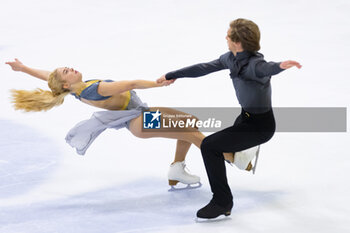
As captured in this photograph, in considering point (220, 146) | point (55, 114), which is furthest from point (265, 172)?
point (55, 114)

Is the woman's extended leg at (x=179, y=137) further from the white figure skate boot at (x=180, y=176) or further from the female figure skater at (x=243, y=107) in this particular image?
the female figure skater at (x=243, y=107)

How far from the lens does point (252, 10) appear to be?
10383 mm

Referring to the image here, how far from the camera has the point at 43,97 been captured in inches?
172

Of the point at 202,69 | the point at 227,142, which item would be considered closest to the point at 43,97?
the point at 202,69

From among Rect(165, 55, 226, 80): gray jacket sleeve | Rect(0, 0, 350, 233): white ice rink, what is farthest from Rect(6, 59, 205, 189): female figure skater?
Rect(0, 0, 350, 233): white ice rink

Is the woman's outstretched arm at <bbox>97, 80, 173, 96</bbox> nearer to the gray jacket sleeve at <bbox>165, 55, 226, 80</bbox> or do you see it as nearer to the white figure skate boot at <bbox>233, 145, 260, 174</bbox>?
the gray jacket sleeve at <bbox>165, 55, 226, 80</bbox>

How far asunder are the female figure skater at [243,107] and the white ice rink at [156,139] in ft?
0.88

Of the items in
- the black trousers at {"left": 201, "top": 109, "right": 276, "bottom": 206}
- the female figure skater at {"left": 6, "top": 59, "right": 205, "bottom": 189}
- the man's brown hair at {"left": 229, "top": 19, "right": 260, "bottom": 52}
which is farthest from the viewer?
the female figure skater at {"left": 6, "top": 59, "right": 205, "bottom": 189}

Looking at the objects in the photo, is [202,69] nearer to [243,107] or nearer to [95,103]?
[243,107]

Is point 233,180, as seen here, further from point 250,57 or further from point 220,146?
point 250,57

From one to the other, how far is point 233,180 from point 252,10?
240 inches

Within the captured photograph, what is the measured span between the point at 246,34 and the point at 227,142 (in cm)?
77

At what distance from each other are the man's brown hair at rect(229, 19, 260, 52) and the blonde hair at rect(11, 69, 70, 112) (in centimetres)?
142

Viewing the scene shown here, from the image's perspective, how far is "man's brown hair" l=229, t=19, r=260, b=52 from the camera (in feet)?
12.5
